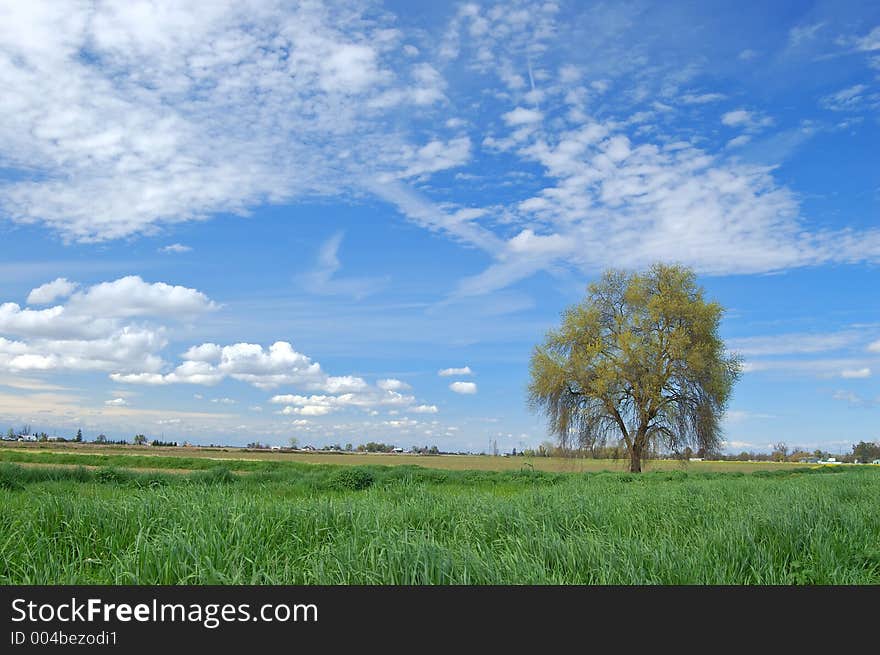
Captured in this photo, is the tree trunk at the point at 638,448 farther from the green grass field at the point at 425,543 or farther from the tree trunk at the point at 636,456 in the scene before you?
the green grass field at the point at 425,543

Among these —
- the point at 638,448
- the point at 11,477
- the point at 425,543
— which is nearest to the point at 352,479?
the point at 11,477

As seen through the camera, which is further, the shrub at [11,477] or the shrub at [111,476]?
the shrub at [111,476]

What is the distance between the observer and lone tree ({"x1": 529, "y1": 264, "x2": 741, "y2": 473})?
33.7 meters

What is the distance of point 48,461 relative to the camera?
35.8 metres

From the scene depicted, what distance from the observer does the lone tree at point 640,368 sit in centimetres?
3369

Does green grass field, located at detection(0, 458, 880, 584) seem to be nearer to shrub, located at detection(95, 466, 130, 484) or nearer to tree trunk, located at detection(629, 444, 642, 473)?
shrub, located at detection(95, 466, 130, 484)

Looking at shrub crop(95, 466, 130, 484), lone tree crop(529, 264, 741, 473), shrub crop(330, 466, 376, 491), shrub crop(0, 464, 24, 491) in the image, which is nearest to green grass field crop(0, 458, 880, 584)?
shrub crop(330, 466, 376, 491)

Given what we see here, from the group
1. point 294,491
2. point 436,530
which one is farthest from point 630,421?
point 436,530

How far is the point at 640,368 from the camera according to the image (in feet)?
111

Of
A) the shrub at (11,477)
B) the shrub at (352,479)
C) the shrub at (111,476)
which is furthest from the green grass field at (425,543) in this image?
the shrub at (111,476)
